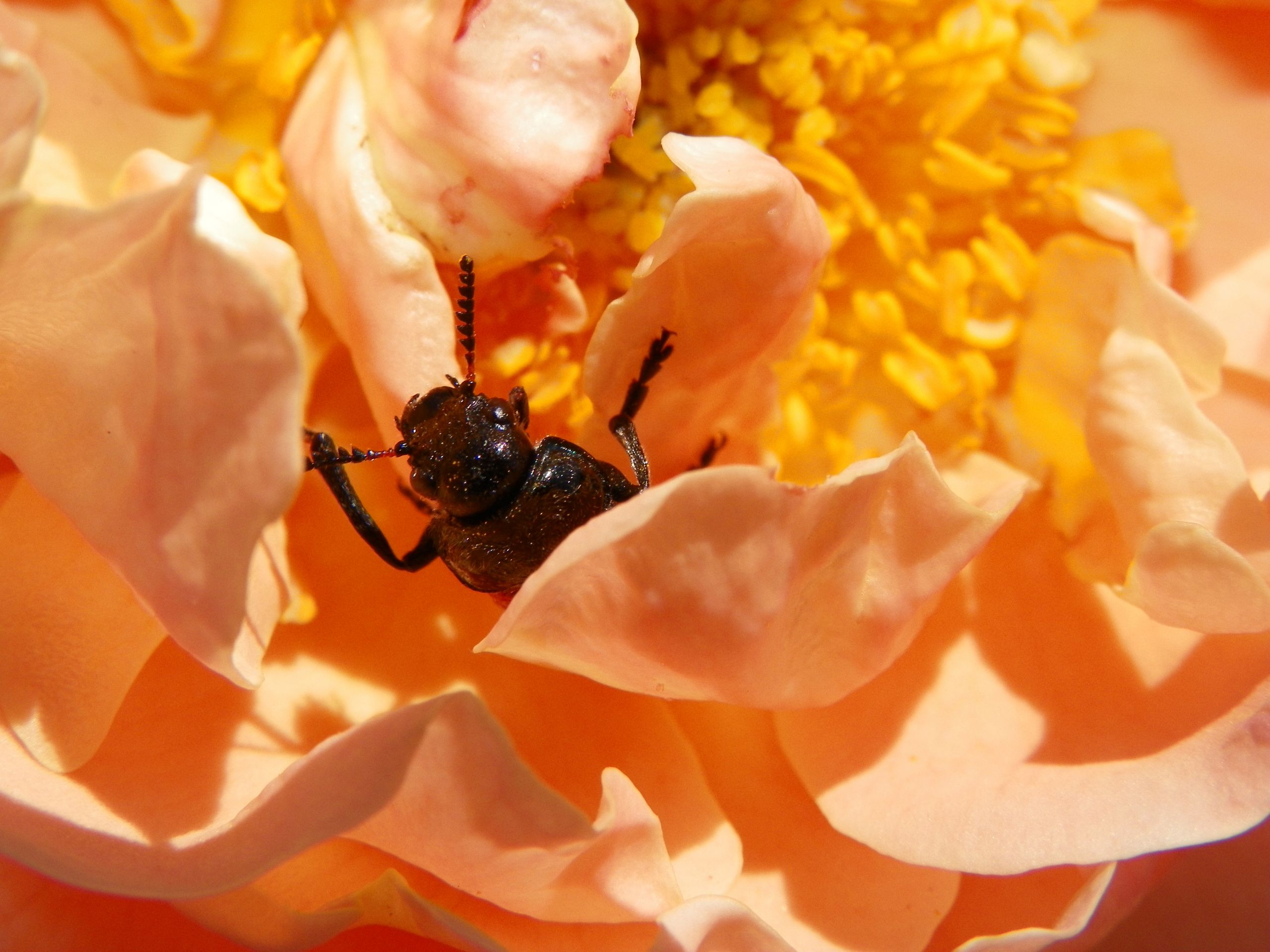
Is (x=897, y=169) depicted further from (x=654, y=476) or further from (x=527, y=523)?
(x=527, y=523)

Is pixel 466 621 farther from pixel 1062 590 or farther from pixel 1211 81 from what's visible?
pixel 1211 81

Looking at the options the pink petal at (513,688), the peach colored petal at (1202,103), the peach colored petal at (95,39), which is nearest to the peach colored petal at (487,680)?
the pink petal at (513,688)

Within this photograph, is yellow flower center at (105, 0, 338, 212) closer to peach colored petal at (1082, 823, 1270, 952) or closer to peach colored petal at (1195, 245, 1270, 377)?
peach colored petal at (1195, 245, 1270, 377)

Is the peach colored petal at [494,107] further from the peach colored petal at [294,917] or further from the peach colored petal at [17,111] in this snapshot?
the peach colored petal at [294,917]

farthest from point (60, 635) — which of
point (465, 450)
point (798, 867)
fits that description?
point (798, 867)

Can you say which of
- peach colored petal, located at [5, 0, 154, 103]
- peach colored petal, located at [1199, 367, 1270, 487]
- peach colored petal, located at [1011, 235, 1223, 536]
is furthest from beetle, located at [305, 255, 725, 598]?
peach colored petal, located at [1199, 367, 1270, 487]

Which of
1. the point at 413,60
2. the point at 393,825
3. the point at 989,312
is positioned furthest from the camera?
the point at 989,312

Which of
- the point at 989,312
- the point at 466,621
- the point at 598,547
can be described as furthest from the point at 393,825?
the point at 989,312
